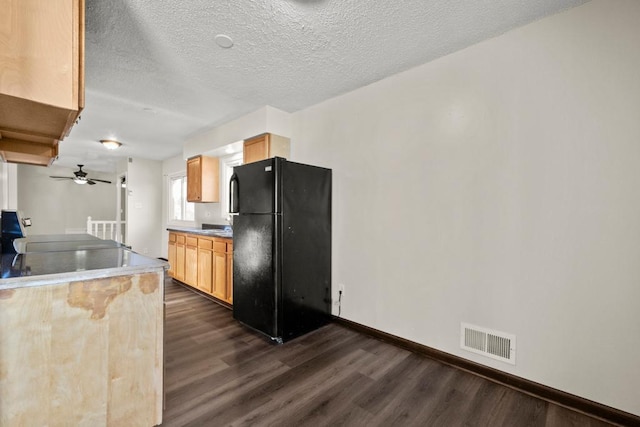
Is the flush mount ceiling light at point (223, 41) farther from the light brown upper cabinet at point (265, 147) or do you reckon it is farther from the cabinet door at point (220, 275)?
the cabinet door at point (220, 275)

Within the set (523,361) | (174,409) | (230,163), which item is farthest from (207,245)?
(523,361)

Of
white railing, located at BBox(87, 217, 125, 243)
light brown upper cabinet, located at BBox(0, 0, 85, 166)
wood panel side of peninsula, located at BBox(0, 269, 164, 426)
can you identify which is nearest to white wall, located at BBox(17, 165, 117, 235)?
white railing, located at BBox(87, 217, 125, 243)

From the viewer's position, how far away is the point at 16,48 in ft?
3.47

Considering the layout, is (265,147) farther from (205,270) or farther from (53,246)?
(53,246)

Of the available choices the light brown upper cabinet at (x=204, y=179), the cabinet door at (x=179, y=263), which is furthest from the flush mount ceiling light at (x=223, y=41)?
the cabinet door at (x=179, y=263)

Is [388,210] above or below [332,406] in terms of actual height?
above

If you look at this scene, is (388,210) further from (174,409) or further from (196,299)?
(196,299)

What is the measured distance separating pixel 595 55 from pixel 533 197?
35.5 inches

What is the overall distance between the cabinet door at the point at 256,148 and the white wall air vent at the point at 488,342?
269 centimetres

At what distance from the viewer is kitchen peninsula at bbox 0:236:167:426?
1090 mm

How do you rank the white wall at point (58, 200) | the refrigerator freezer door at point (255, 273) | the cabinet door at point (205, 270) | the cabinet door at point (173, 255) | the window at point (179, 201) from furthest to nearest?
the white wall at point (58, 200) < the window at point (179, 201) < the cabinet door at point (173, 255) < the cabinet door at point (205, 270) < the refrigerator freezer door at point (255, 273)

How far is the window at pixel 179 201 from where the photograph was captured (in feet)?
19.5

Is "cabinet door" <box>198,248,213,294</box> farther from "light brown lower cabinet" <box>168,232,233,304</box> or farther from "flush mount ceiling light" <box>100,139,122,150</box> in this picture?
"flush mount ceiling light" <box>100,139,122,150</box>

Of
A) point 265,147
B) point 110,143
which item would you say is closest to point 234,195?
point 265,147
